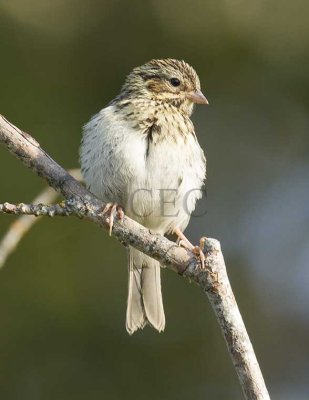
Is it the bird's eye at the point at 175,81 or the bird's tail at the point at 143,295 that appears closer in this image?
the bird's tail at the point at 143,295

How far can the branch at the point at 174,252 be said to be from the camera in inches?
127

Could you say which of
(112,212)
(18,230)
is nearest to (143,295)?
(112,212)

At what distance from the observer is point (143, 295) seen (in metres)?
5.13

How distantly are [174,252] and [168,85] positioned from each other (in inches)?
61.9

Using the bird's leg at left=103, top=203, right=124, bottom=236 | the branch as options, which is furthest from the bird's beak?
the branch

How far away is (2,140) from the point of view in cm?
396

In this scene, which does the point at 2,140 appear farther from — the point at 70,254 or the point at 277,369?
the point at 277,369

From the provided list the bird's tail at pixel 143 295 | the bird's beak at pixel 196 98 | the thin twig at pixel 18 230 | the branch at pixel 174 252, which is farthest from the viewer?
the bird's beak at pixel 196 98

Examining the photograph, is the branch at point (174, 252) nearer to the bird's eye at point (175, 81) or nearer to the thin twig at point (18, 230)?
the thin twig at point (18, 230)

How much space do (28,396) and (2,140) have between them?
235 centimetres

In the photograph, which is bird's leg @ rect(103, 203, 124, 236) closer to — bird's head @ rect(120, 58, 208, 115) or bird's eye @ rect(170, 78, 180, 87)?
bird's head @ rect(120, 58, 208, 115)

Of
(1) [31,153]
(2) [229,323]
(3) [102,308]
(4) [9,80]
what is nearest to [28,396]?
(3) [102,308]

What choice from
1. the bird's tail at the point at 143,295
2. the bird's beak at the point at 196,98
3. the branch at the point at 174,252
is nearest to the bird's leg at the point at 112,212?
the branch at the point at 174,252

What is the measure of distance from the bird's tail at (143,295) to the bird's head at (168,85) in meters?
0.84
